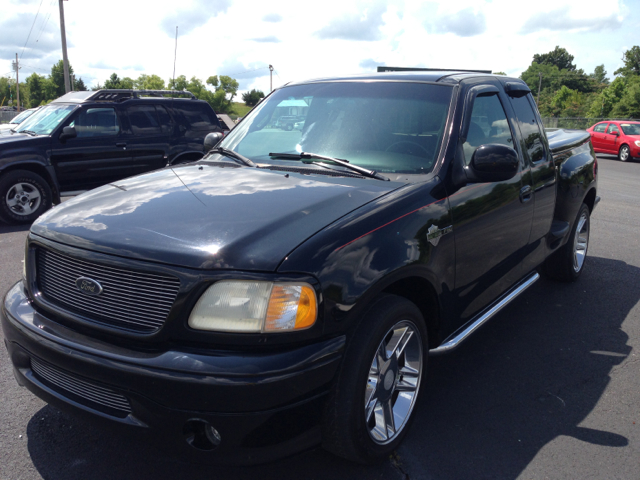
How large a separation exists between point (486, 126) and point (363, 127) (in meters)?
0.89

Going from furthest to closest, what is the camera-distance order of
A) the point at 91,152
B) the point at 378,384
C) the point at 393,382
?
the point at 91,152 → the point at 393,382 → the point at 378,384

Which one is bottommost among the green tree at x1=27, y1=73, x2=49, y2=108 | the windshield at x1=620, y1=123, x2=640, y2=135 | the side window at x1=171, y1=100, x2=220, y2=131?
the green tree at x1=27, y1=73, x2=49, y2=108

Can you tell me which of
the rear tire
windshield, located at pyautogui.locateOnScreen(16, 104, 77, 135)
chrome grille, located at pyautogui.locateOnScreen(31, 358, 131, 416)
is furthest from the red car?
chrome grille, located at pyautogui.locateOnScreen(31, 358, 131, 416)

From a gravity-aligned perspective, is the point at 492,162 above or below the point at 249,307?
above

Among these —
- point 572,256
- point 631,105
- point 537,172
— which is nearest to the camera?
point 537,172

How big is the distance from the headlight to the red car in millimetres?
22688

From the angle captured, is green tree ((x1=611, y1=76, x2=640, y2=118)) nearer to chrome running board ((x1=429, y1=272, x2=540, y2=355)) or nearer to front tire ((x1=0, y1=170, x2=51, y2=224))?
front tire ((x1=0, y1=170, x2=51, y2=224))

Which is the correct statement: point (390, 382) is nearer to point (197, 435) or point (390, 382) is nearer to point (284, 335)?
point (284, 335)

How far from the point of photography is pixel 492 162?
10.2 ft

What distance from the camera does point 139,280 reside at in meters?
2.30

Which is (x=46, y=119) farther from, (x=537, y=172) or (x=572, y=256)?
(x=572, y=256)

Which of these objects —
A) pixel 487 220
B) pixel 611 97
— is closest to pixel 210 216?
pixel 487 220

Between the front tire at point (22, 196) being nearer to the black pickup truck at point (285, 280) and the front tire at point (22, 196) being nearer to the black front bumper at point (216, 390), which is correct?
the black pickup truck at point (285, 280)

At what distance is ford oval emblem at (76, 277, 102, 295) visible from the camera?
239 centimetres
